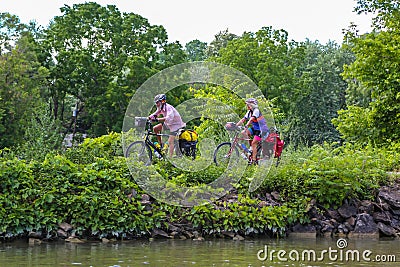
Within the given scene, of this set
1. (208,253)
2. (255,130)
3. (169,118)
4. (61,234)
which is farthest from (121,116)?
(208,253)

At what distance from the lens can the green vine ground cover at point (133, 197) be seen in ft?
38.1

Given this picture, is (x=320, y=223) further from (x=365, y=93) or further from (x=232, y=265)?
(x=365, y=93)

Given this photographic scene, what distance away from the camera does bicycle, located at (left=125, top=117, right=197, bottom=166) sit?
549 inches

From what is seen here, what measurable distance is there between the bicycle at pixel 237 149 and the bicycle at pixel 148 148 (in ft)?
2.21

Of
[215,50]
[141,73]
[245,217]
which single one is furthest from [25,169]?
[215,50]

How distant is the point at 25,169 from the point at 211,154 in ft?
14.6

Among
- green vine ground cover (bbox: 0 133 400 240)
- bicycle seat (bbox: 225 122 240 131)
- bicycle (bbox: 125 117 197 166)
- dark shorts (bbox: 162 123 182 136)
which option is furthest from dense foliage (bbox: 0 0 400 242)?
bicycle seat (bbox: 225 122 240 131)

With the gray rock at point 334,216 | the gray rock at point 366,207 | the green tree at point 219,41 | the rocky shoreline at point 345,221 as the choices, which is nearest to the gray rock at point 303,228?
the rocky shoreline at point 345,221

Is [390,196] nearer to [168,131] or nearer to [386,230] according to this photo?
[386,230]

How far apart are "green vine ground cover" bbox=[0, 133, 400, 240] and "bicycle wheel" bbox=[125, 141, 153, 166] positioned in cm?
42

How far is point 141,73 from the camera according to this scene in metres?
38.3

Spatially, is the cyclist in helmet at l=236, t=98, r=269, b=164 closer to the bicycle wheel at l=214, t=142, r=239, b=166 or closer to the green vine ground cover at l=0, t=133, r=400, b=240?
the bicycle wheel at l=214, t=142, r=239, b=166

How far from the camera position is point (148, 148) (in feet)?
46.5

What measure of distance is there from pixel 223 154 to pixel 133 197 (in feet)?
10.5
